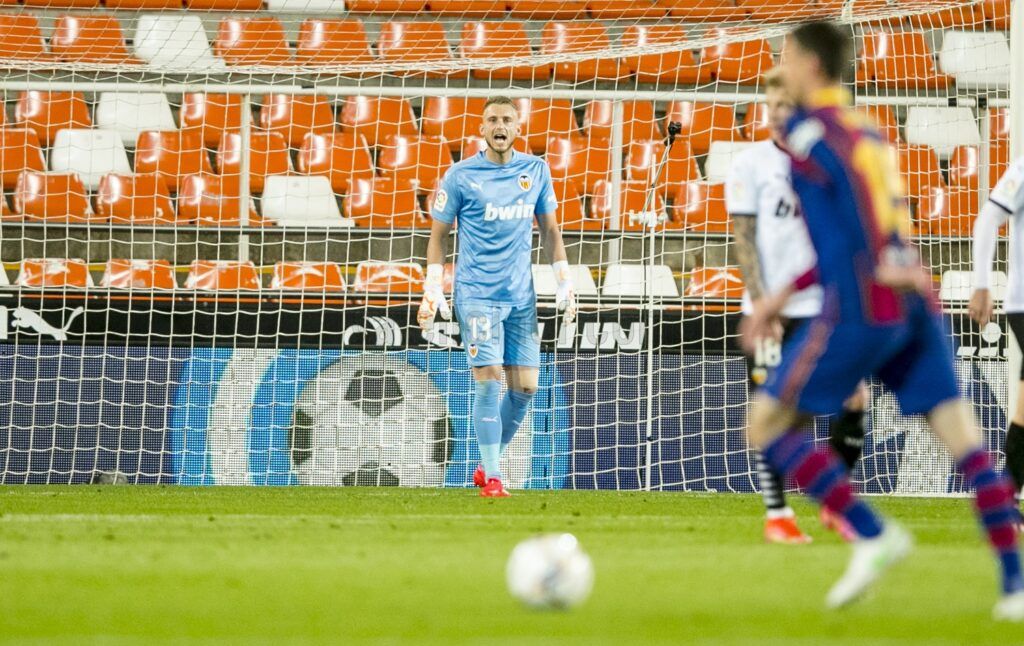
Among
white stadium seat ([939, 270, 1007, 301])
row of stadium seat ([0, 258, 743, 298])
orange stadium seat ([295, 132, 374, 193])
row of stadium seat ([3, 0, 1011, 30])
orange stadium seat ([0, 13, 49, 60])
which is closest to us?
white stadium seat ([939, 270, 1007, 301])

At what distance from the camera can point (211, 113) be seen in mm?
13047

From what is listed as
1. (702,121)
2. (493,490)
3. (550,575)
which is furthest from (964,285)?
(550,575)

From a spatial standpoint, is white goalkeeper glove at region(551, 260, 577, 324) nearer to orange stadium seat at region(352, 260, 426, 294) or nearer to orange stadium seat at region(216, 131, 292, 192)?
orange stadium seat at region(352, 260, 426, 294)

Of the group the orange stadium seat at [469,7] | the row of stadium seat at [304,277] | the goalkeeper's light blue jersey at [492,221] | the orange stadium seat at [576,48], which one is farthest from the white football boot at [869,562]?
the orange stadium seat at [469,7]

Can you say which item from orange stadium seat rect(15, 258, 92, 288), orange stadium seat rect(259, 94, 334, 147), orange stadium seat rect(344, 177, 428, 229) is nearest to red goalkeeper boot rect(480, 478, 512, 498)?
orange stadium seat rect(344, 177, 428, 229)

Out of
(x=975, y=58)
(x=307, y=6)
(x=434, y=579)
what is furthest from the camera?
(x=307, y=6)

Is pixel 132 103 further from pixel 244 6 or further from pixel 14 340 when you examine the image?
pixel 14 340

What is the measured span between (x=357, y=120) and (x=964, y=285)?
5050 mm

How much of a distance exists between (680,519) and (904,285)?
3327 millimetres

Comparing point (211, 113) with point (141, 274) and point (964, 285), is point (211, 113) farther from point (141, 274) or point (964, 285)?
point (964, 285)

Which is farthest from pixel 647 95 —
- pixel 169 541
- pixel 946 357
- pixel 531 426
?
pixel 946 357

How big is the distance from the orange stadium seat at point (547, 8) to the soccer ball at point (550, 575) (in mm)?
11188

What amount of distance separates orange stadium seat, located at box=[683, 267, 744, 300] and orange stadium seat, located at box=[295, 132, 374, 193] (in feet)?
9.79

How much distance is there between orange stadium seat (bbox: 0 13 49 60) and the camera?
1310 centimetres
